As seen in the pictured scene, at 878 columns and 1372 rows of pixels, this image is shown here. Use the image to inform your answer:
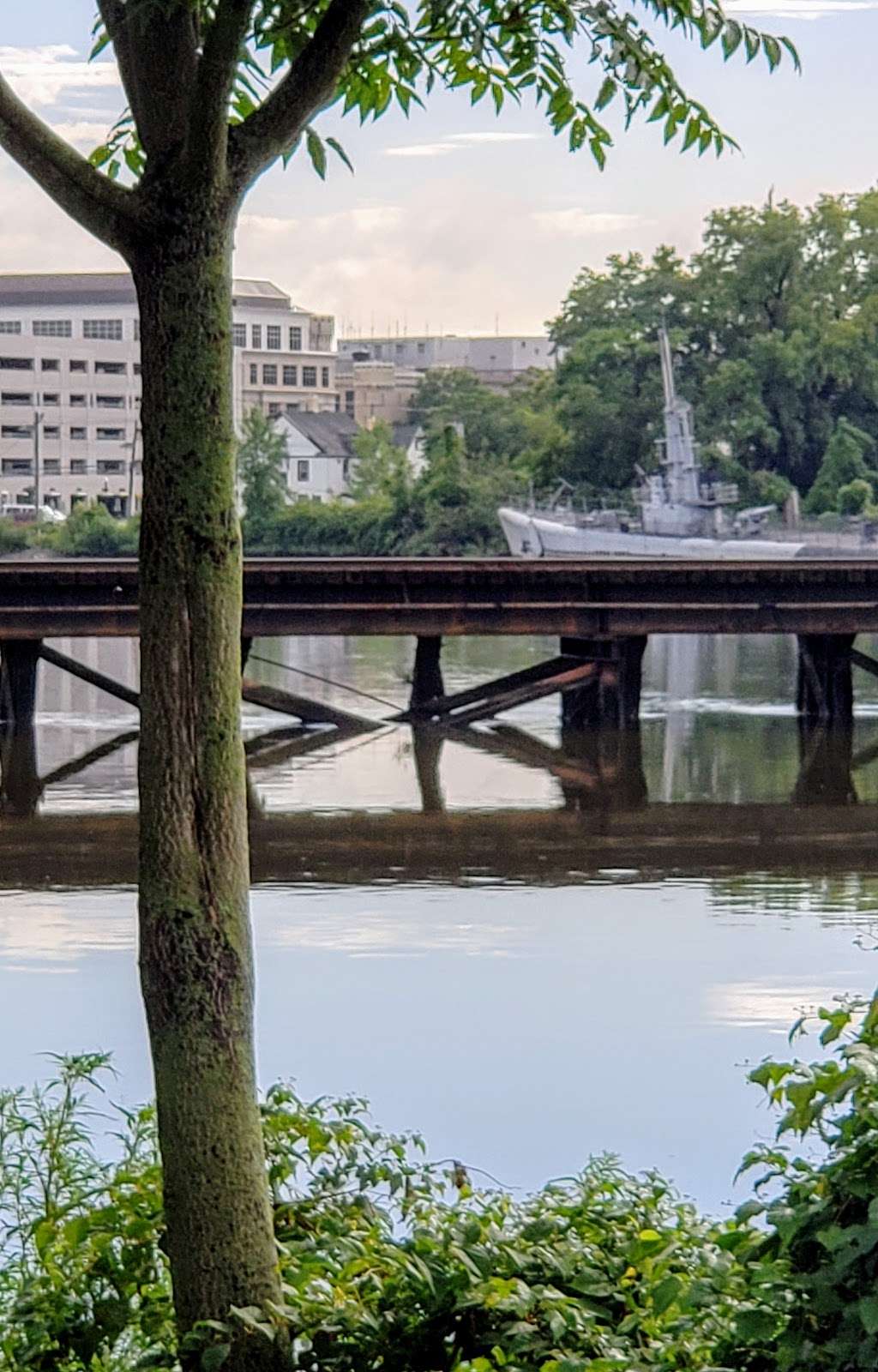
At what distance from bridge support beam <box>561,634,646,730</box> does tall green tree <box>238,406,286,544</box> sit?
2025 inches

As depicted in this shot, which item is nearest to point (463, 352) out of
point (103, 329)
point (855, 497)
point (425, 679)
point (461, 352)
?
point (461, 352)

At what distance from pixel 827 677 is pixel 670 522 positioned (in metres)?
43.1

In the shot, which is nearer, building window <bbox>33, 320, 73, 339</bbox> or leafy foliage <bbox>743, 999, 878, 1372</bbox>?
leafy foliage <bbox>743, 999, 878, 1372</bbox>

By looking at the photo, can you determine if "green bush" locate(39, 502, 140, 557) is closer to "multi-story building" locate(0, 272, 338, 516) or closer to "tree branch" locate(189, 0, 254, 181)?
"multi-story building" locate(0, 272, 338, 516)

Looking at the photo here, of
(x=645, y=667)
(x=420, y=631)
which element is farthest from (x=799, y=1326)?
(x=645, y=667)

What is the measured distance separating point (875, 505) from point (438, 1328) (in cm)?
6677

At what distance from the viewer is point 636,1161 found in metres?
6.71

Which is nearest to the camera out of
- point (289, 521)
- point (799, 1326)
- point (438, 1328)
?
point (799, 1326)

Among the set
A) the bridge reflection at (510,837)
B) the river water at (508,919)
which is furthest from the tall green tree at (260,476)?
the bridge reflection at (510,837)

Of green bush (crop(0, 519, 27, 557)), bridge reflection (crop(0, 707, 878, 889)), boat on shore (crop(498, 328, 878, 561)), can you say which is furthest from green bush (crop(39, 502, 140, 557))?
bridge reflection (crop(0, 707, 878, 889))

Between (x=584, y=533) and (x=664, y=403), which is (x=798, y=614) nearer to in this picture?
(x=584, y=533)

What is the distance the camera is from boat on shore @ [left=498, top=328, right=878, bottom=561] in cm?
6272

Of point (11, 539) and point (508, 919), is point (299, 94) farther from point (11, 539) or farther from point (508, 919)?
point (11, 539)

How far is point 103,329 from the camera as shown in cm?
9756
